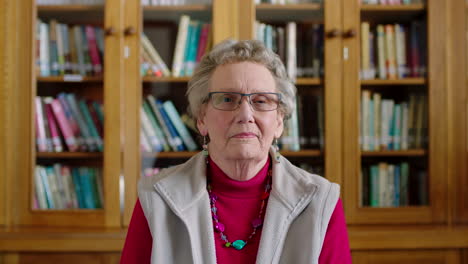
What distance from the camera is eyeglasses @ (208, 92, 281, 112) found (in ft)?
4.58

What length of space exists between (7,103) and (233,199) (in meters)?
1.36

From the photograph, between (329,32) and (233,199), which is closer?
(233,199)

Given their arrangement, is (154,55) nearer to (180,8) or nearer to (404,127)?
(180,8)

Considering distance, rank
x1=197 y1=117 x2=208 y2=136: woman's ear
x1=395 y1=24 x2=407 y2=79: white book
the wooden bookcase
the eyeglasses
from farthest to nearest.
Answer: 1. x1=395 y1=24 x2=407 y2=79: white book
2. the wooden bookcase
3. x1=197 y1=117 x2=208 y2=136: woman's ear
4. the eyeglasses

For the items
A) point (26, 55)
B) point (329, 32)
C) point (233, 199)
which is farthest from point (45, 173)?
point (329, 32)

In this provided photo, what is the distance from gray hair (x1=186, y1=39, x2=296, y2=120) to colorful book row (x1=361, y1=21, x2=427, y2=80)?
98 cm

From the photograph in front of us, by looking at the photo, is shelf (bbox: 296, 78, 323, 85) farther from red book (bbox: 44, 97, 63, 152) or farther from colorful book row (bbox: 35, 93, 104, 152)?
red book (bbox: 44, 97, 63, 152)

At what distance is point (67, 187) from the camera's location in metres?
2.34

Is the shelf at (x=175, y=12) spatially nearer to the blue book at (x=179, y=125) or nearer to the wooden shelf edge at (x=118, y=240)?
the blue book at (x=179, y=125)

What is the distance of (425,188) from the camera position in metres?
2.31

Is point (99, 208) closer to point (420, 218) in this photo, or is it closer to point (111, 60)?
point (111, 60)

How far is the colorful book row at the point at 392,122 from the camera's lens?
91.3 inches

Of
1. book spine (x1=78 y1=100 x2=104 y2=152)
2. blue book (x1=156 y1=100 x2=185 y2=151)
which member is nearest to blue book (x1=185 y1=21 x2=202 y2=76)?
blue book (x1=156 y1=100 x2=185 y2=151)

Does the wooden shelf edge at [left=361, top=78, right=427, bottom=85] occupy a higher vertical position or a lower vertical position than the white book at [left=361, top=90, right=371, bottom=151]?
higher
